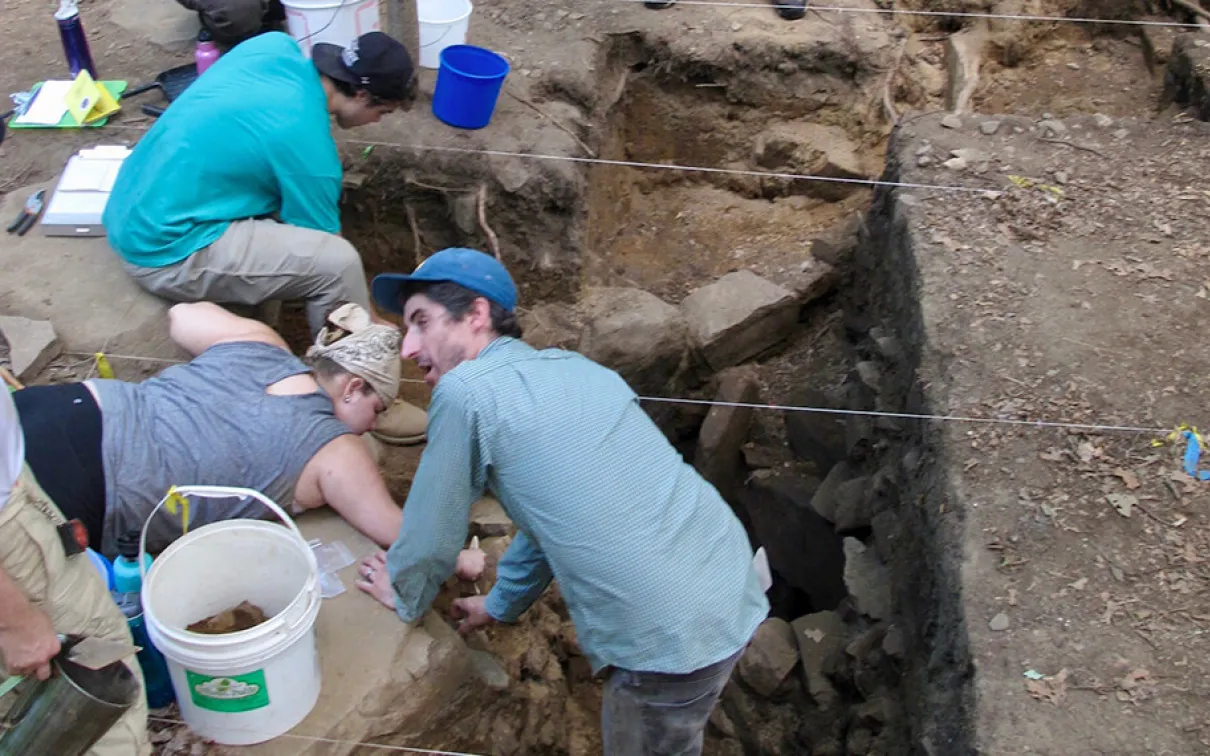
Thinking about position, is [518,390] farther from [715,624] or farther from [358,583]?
[358,583]

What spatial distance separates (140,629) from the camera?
2568 millimetres

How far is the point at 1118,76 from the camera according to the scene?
20.3 feet

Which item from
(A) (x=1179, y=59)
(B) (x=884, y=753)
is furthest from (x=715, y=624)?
(A) (x=1179, y=59)

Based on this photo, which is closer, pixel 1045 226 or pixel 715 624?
pixel 715 624

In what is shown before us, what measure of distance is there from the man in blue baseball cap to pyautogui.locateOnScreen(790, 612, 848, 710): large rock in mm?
1064

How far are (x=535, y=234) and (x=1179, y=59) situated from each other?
10.3 ft

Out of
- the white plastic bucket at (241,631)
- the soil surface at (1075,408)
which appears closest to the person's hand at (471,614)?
the white plastic bucket at (241,631)

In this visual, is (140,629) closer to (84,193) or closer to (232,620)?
(232,620)

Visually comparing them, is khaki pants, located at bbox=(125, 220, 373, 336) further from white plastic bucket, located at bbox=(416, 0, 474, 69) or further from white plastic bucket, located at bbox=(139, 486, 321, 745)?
white plastic bucket, located at bbox=(139, 486, 321, 745)

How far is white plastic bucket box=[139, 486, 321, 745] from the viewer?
7.61 ft

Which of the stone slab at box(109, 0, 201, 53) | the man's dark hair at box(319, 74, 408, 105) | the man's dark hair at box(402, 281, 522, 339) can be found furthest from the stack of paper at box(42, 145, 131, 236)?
the man's dark hair at box(402, 281, 522, 339)

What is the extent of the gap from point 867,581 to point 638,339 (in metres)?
1.59

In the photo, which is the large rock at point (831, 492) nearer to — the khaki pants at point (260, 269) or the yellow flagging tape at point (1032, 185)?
the yellow flagging tape at point (1032, 185)

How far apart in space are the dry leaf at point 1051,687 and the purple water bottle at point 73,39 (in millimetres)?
4833
